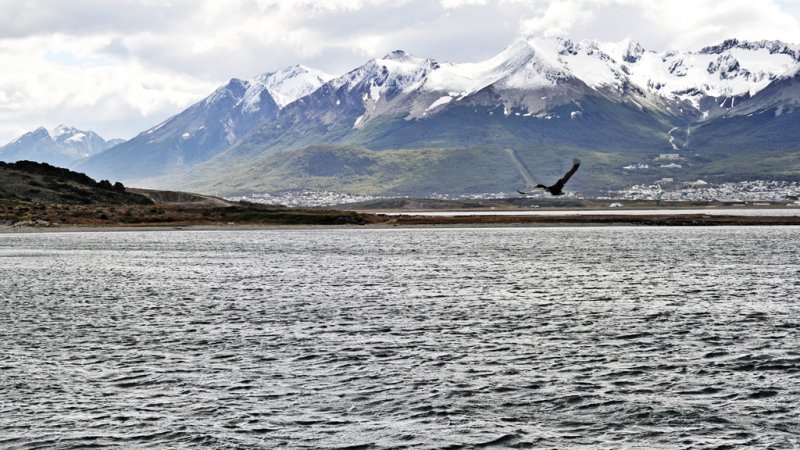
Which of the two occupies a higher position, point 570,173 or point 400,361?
point 570,173

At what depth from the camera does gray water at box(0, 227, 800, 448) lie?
2969 centimetres

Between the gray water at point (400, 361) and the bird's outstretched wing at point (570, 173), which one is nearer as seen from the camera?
the gray water at point (400, 361)

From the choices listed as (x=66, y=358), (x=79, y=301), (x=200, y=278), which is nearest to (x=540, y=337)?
(x=66, y=358)

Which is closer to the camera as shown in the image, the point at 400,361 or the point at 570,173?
the point at 400,361

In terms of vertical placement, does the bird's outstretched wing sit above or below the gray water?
above

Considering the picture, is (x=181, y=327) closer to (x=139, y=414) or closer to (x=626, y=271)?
(x=139, y=414)

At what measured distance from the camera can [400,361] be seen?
136 ft

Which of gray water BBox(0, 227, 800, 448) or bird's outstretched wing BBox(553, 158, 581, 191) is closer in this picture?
gray water BBox(0, 227, 800, 448)

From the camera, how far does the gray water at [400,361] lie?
1169 inches

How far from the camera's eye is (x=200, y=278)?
9075 cm

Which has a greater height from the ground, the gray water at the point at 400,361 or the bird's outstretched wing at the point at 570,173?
the bird's outstretched wing at the point at 570,173

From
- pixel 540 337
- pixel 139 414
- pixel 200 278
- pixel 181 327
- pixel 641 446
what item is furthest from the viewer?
pixel 200 278

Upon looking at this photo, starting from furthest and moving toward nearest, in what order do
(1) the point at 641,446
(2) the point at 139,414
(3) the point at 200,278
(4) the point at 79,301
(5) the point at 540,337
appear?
(3) the point at 200,278
(4) the point at 79,301
(5) the point at 540,337
(2) the point at 139,414
(1) the point at 641,446

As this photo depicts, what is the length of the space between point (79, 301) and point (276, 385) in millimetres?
38034
